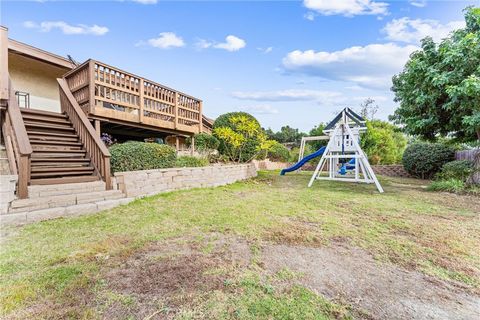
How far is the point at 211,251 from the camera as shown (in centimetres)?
275

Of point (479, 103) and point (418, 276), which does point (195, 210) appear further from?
point (479, 103)

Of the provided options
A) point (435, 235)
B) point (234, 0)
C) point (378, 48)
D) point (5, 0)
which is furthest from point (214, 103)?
point (435, 235)

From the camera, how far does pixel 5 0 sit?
5.30m

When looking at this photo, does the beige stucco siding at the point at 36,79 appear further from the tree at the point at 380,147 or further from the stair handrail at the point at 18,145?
the tree at the point at 380,147

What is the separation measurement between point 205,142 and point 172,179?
296 centimetres

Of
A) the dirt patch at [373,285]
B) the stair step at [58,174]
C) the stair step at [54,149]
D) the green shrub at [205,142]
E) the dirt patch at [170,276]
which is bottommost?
the dirt patch at [373,285]

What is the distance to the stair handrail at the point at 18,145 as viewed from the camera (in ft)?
12.7

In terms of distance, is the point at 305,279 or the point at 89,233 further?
the point at 89,233

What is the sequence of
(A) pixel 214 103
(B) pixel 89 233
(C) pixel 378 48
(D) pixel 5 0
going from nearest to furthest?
(B) pixel 89 233, (D) pixel 5 0, (C) pixel 378 48, (A) pixel 214 103

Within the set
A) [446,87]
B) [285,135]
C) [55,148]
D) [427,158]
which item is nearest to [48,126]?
[55,148]

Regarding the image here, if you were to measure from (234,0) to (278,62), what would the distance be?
4100mm

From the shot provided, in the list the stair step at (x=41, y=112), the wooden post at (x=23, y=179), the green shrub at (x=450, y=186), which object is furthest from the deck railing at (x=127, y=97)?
the green shrub at (x=450, y=186)

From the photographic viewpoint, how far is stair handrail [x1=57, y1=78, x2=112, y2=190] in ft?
16.3

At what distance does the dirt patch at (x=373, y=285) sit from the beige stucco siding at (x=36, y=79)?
9.15 metres
